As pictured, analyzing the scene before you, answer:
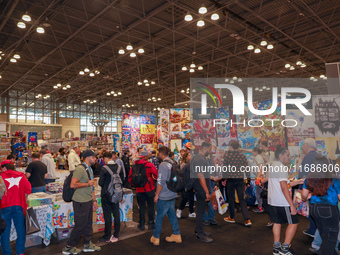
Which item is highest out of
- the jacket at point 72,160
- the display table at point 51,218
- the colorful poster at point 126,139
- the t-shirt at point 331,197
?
the colorful poster at point 126,139

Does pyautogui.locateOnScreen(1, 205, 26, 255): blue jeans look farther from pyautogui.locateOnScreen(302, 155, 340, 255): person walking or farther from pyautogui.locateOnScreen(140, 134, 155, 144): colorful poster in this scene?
pyautogui.locateOnScreen(140, 134, 155, 144): colorful poster

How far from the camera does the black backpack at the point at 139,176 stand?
15.4ft

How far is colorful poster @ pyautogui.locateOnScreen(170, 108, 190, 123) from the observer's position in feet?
33.2

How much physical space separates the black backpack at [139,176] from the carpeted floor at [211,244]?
924mm

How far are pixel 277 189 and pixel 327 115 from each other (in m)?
2.99

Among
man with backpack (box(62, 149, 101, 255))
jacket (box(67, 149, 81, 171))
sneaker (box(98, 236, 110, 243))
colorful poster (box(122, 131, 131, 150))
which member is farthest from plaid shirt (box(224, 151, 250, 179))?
colorful poster (box(122, 131, 131, 150))

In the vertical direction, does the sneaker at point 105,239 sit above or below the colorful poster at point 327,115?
below

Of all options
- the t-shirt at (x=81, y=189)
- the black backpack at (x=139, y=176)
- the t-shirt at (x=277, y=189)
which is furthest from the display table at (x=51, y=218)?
the t-shirt at (x=277, y=189)

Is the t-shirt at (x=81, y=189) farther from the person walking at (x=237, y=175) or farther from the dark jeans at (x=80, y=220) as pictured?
the person walking at (x=237, y=175)

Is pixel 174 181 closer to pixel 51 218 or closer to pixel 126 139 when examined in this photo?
pixel 51 218

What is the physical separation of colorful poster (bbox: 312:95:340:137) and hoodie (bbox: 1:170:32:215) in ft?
18.9

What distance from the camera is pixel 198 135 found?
8.01m

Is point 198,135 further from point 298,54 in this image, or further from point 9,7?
point 298,54

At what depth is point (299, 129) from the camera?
19.6 feet
